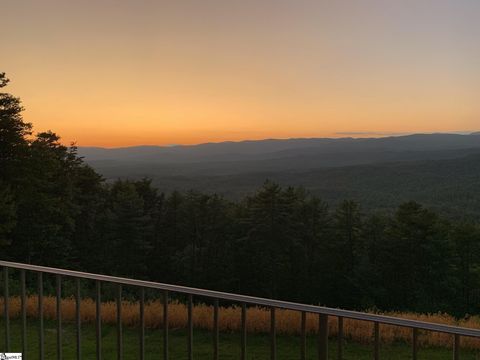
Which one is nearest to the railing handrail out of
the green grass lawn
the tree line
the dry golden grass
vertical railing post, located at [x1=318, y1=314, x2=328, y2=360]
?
vertical railing post, located at [x1=318, y1=314, x2=328, y2=360]

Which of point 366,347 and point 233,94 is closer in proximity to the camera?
point 366,347

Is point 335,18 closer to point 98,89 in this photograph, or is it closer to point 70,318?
point 98,89

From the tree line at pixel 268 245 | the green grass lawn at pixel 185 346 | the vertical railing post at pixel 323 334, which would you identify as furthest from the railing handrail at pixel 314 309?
the tree line at pixel 268 245

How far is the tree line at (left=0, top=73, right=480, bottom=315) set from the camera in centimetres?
3772

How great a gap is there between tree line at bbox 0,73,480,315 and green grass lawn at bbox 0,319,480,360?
25.7m

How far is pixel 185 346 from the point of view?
702cm

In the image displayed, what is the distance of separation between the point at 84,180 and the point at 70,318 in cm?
3319

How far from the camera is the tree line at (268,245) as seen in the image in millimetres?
37719

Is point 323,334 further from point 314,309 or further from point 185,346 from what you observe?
point 185,346

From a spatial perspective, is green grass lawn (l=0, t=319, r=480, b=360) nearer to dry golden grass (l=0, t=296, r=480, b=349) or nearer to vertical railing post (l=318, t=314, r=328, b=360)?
dry golden grass (l=0, t=296, r=480, b=349)

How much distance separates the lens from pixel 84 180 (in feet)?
128

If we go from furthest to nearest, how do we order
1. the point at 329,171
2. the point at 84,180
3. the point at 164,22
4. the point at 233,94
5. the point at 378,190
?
1. the point at 329,171
2. the point at 378,190
3. the point at 84,180
4. the point at 233,94
5. the point at 164,22

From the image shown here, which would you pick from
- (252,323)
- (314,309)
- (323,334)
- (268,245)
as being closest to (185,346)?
(252,323)

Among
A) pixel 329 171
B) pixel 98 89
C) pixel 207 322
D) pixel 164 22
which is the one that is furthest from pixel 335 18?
pixel 329 171
